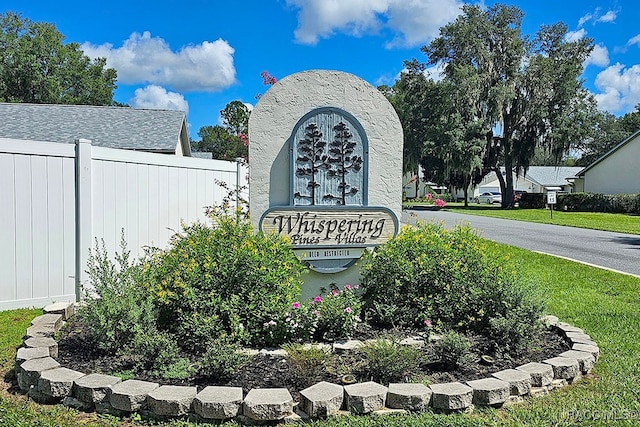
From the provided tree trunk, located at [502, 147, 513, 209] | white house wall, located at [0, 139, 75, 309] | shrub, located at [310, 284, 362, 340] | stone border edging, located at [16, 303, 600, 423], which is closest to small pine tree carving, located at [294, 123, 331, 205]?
shrub, located at [310, 284, 362, 340]

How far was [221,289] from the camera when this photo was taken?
160 inches

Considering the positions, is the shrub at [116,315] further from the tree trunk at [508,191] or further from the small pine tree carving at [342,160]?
the tree trunk at [508,191]

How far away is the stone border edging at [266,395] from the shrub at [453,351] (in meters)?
0.28

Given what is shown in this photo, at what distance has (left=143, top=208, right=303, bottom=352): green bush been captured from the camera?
12.6 ft

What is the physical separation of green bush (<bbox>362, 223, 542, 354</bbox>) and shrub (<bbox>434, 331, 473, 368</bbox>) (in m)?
0.48

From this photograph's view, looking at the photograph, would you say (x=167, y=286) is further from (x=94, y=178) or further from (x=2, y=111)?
(x=2, y=111)

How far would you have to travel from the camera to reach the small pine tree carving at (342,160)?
511cm

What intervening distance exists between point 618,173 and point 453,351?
32331 millimetres

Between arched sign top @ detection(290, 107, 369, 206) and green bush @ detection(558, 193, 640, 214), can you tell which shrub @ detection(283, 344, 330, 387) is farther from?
green bush @ detection(558, 193, 640, 214)

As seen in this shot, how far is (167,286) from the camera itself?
4094 mm

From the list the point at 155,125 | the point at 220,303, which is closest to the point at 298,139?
the point at 220,303

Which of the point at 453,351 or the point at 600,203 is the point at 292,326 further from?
the point at 600,203

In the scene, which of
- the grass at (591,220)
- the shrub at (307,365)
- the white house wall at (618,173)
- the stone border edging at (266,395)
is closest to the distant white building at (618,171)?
the white house wall at (618,173)

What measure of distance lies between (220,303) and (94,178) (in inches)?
119
